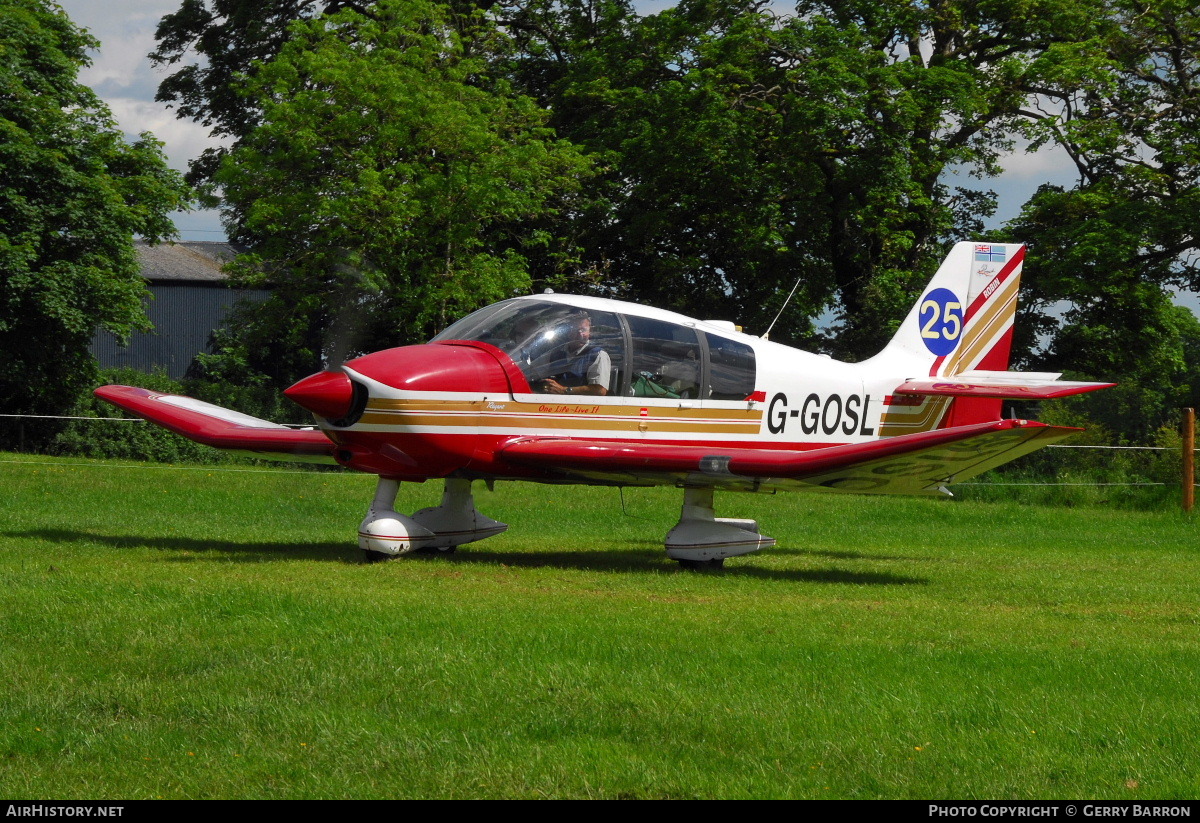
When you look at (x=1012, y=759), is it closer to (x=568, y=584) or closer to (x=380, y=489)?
(x=568, y=584)

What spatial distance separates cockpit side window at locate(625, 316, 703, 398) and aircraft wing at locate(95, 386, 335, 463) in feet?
11.3

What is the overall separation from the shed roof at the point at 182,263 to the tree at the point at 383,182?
1653 cm

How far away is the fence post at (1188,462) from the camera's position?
21.1 meters

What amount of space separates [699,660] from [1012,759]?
2.26 metres

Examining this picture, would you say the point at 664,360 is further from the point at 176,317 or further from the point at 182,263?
the point at 182,263

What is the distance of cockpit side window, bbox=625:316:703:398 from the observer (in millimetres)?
12359

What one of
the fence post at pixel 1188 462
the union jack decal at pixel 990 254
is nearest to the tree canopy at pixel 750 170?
the fence post at pixel 1188 462

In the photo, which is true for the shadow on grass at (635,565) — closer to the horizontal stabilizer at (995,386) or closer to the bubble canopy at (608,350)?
the bubble canopy at (608,350)

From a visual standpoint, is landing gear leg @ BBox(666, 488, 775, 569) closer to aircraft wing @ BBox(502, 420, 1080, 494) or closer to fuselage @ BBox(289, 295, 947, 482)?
aircraft wing @ BBox(502, 420, 1080, 494)

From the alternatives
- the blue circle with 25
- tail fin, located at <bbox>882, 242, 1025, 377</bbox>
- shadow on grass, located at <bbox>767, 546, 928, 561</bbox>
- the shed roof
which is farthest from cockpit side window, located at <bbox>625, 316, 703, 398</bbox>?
the shed roof

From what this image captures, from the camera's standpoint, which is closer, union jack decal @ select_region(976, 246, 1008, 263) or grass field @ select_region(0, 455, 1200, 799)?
grass field @ select_region(0, 455, 1200, 799)

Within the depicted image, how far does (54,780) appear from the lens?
15.8 feet

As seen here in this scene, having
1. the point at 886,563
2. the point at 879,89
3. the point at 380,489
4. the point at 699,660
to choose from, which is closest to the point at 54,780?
the point at 699,660

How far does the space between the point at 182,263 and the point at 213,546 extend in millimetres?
40845
